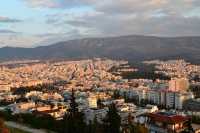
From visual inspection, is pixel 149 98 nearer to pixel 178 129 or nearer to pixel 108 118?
pixel 178 129

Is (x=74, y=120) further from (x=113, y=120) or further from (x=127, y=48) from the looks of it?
(x=127, y=48)

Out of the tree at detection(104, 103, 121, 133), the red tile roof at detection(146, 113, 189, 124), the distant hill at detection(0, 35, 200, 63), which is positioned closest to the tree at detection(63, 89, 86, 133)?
the tree at detection(104, 103, 121, 133)

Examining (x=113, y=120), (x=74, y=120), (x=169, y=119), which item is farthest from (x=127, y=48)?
(x=113, y=120)

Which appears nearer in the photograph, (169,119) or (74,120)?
(74,120)

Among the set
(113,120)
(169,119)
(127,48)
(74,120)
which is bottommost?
(169,119)

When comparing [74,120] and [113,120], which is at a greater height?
[113,120]

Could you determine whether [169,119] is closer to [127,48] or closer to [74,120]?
[74,120]

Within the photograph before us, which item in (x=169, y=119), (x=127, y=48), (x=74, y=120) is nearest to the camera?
(x=74, y=120)

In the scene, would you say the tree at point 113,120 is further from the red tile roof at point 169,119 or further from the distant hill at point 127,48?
the distant hill at point 127,48

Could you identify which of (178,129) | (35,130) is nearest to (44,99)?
(35,130)

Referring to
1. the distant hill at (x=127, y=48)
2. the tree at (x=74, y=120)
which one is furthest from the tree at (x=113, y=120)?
the distant hill at (x=127, y=48)

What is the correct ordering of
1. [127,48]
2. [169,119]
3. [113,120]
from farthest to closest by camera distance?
[127,48] → [169,119] → [113,120]

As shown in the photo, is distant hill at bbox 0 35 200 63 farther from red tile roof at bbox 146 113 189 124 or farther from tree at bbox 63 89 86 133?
tree at bbox 63 89 86 133
